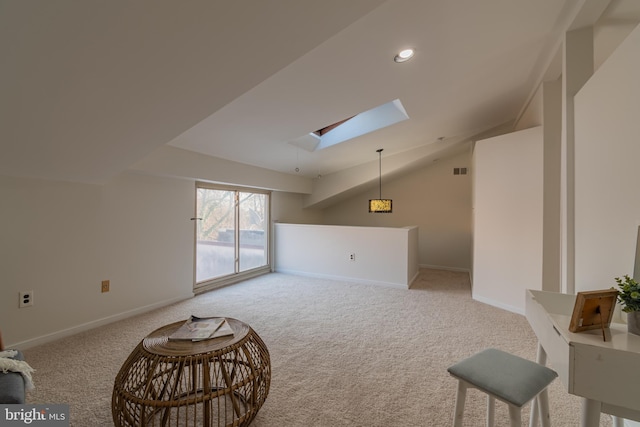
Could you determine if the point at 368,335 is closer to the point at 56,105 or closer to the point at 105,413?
the point at 105,413

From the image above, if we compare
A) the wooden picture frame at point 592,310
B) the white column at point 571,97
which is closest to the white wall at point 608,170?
the white column at point 571,97

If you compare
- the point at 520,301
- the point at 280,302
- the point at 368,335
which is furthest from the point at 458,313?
the point at 280,302

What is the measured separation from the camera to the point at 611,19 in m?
2.00

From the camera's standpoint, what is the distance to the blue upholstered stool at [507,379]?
111cm

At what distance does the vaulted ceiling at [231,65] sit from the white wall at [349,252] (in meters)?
2.16

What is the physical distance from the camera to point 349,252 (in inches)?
197

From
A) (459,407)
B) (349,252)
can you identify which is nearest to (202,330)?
(459,407)

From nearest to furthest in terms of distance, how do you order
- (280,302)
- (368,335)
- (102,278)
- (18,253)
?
(18,253) → (368,335) → (102,278) → (280,302)

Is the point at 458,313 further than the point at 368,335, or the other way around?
the point at 458,313

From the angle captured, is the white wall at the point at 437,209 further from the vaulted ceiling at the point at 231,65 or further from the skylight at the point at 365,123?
the vaulted ceiling at the point at 231,65

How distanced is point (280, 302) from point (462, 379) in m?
2.91

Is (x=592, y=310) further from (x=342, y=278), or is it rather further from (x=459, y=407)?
(x=342, y=278)

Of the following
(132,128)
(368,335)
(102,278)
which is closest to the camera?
(132,128)

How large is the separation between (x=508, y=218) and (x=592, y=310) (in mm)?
2942
